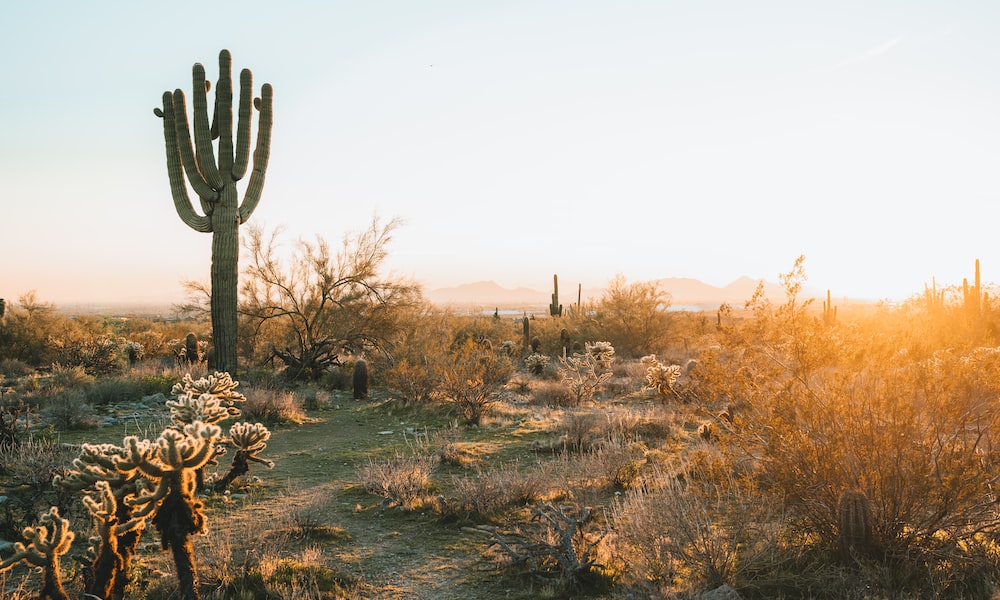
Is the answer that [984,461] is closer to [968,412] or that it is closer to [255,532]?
[968,412]

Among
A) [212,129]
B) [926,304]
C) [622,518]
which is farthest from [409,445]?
[926,304]

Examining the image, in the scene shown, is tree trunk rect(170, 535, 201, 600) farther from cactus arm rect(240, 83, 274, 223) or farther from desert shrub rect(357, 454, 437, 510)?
cactus arm rect(240, 83, 274, 223)

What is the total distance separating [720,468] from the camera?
17.4 ft

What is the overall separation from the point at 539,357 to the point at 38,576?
16.0m

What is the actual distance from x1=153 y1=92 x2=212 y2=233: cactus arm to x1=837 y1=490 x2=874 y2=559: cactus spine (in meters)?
15.0

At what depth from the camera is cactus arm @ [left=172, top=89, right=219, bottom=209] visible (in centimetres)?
1536

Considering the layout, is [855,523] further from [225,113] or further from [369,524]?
[225,113]

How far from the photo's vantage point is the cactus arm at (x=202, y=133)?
15.4m

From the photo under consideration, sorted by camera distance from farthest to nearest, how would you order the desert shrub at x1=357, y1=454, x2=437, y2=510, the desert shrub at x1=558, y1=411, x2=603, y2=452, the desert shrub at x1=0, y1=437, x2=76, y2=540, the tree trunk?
the desert shrub at x1=558, y1=411, x2=603, y2=452
the desert shrub at x1=357, y1=454, x2=437, y2=510
the desert shrub at x1=0, y1=437, x2=76, y2=540
the tree trunk

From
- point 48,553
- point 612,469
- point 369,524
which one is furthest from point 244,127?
point 48,553

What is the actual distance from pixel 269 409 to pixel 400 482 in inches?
239

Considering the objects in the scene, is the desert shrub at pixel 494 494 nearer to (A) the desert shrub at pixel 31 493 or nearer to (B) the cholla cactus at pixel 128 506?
(B) the cholla cactus at pixel 128 506

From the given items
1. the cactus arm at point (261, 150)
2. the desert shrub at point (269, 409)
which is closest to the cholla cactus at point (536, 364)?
the desert shrub at point (269, 409)

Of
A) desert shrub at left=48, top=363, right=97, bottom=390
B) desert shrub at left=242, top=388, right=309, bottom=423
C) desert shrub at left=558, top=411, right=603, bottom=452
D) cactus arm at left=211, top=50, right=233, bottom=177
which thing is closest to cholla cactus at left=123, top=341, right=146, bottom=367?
desert shrub at left=48, top=363, right=97, bottom=390
